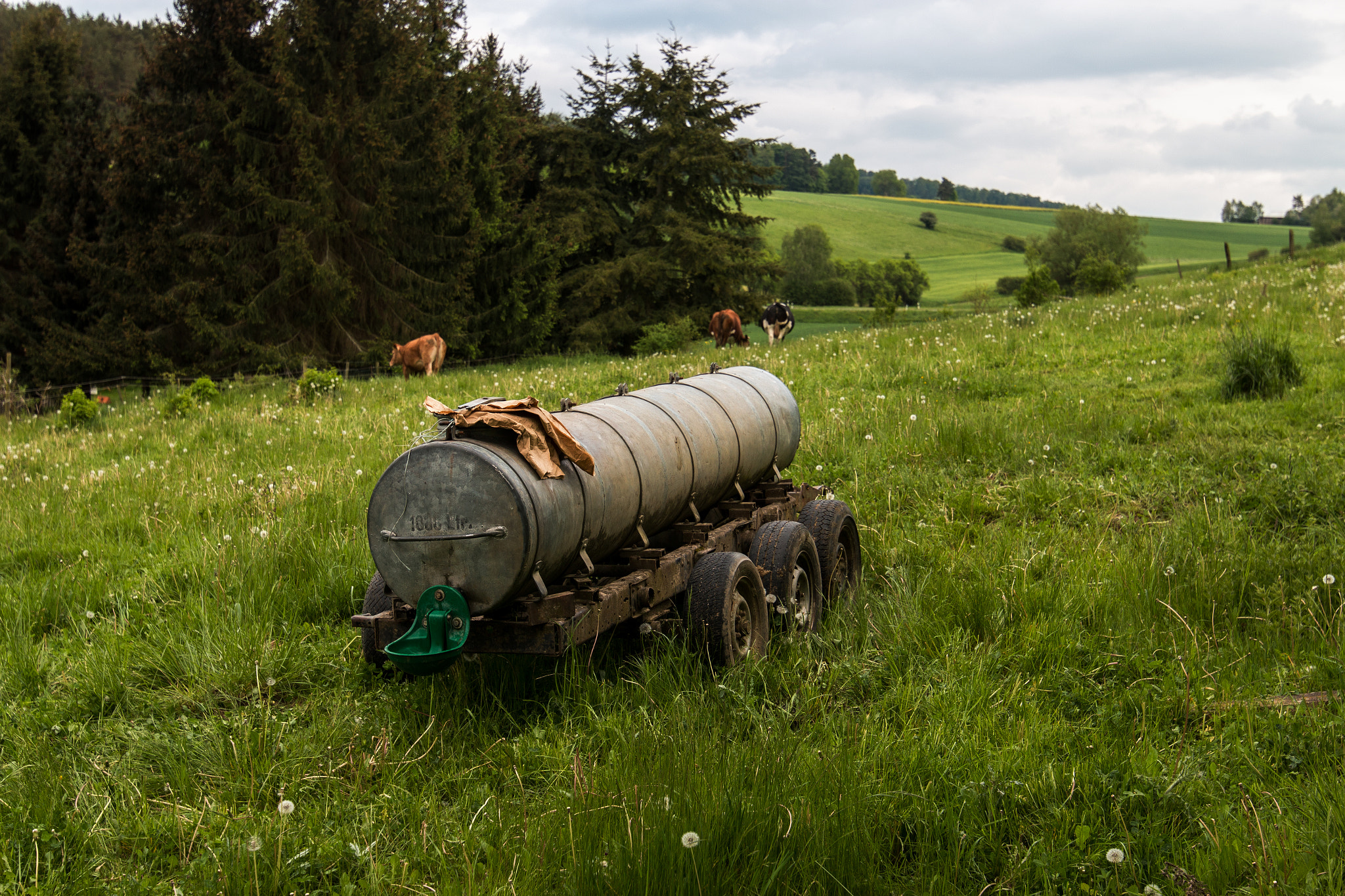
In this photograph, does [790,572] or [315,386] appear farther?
[315,386]

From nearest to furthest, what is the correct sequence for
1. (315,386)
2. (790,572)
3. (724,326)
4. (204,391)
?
(790,572)
(204,391)
(315,386)
(724,326)

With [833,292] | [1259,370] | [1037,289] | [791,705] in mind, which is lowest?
[791,705]

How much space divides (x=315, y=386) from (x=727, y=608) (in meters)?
13.2

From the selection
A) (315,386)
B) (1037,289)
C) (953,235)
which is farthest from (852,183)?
(315,386)

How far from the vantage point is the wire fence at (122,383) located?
18469 mm

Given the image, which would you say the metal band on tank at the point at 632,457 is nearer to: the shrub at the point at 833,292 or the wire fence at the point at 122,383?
the wire fence at the point at 122,383

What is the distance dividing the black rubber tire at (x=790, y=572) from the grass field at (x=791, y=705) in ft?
0.85

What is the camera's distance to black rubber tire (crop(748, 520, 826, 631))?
567 centimetres

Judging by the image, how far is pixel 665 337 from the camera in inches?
1254

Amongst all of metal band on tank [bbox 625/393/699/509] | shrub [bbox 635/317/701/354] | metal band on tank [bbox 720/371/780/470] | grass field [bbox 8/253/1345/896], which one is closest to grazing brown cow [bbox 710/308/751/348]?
shrub [bbox 635/317/701/354]

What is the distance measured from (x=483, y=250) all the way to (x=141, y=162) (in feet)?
34.3

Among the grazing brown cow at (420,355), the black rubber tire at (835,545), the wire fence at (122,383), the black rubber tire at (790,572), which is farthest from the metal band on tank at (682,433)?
the grazing brown cow at (420,355)

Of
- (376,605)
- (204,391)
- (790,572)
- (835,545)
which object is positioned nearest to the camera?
(376,605)

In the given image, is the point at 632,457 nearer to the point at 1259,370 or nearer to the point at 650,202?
the point at 1259,370
